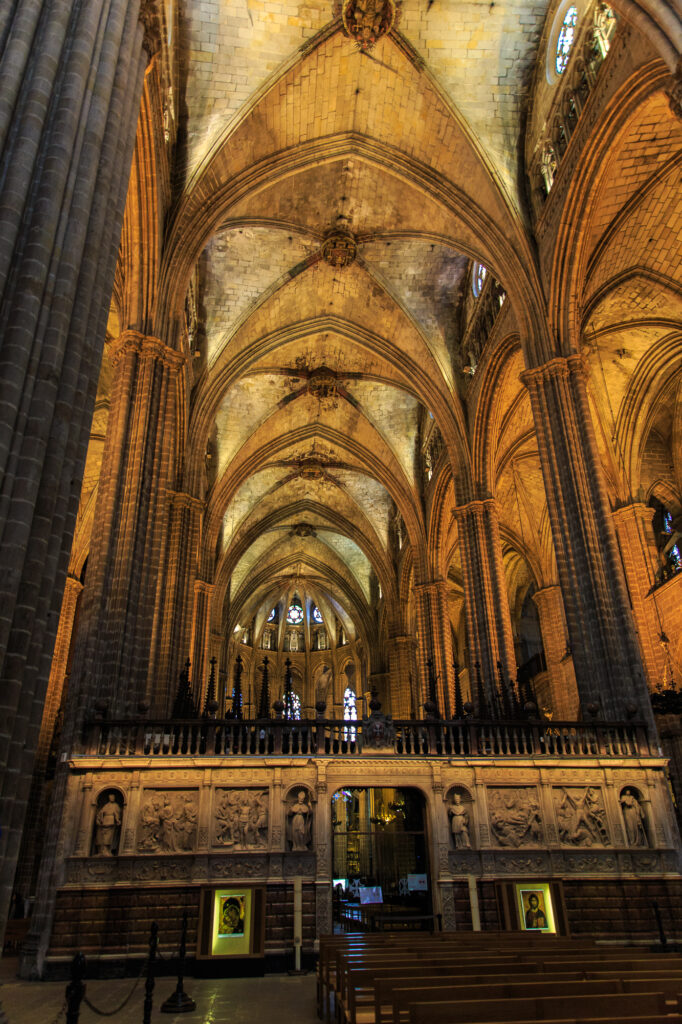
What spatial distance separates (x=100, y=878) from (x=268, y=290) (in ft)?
56.3

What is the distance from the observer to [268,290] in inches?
870

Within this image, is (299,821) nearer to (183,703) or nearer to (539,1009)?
(183,703)

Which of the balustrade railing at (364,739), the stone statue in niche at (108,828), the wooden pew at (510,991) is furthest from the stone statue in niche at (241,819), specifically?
the wooden pew at (510,991)

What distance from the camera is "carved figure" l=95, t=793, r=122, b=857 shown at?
9.66m

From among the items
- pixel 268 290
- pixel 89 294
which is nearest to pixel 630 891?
pixel 89 294

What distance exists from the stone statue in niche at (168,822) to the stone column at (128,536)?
1.82 meters

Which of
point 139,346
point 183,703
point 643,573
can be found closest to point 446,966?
point 183,703

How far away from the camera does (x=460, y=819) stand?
410 inches

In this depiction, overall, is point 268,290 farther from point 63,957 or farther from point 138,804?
point 63,957

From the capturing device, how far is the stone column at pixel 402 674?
30364mm

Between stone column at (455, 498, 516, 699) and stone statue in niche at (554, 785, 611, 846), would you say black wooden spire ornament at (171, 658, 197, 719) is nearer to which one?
stone statue in niche at (554, 785, 611, 846)

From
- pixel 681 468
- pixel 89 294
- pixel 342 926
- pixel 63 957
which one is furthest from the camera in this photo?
pixel 681 468

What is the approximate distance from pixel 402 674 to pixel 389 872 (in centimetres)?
1090

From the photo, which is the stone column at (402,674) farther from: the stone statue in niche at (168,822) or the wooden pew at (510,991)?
the wooden pew at (510,991)
